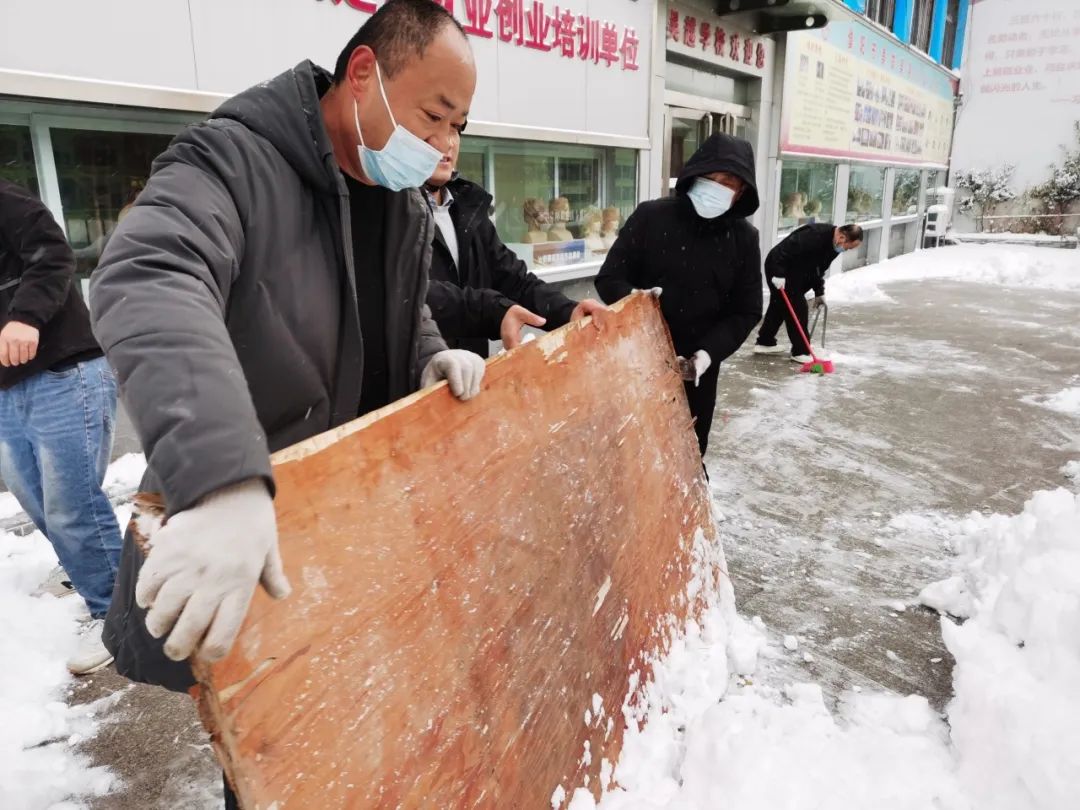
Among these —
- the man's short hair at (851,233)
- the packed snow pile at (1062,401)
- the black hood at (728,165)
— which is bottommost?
the packed snow pile at (1062,401)

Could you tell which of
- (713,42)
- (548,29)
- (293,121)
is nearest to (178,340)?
(293,121)

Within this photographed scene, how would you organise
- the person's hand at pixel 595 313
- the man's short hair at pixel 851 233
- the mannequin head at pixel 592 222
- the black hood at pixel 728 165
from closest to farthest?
1. the person's hand at pixel 595 313
2. the black hood at pixel 728 165
3. the man's short hair at pixel 851 233
4. the mannequin head at pixel 592 222

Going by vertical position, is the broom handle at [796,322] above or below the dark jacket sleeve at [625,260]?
below

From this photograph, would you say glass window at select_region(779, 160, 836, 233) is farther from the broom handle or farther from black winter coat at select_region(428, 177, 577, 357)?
black winter coat at select_region(428, 177, 577, 357)

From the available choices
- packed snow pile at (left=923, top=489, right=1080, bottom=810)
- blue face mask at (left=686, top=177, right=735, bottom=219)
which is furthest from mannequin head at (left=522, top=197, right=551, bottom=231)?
packed snow pile at (left=923, top=489, right=1080, bottom=810)

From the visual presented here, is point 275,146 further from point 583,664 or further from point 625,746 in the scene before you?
point 625,746

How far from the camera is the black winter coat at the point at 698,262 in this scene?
10.8 ft

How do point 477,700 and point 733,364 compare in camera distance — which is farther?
point 733,364

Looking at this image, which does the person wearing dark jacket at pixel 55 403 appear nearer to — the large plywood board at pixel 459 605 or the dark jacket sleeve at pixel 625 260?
the large plywood board at pixel 459 605

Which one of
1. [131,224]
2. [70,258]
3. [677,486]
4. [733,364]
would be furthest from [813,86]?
[131,224]

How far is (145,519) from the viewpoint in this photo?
0.93 m

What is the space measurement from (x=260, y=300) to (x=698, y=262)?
247cm

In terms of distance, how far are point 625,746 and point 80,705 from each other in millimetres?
1888

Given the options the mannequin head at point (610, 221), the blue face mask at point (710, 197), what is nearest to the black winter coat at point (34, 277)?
the blue face mask at point (710, 197)
